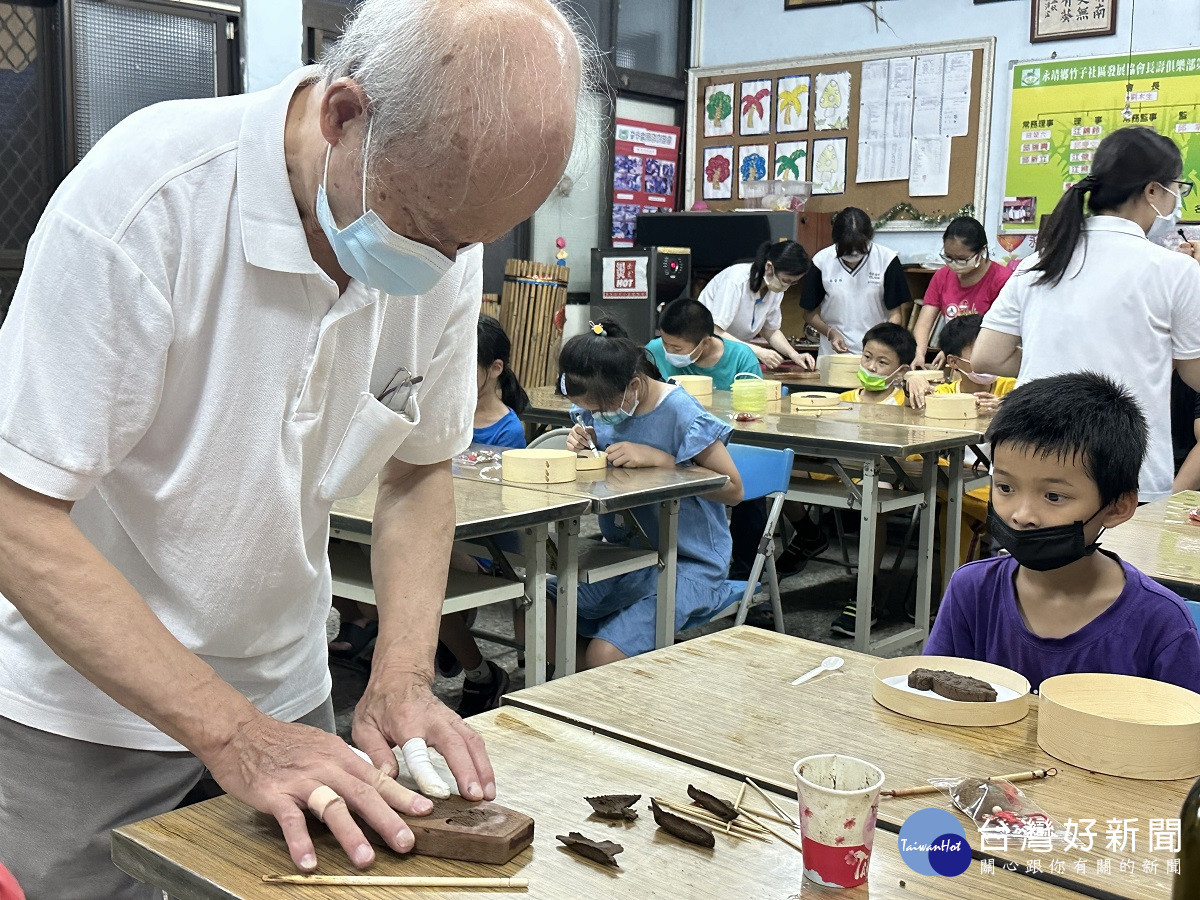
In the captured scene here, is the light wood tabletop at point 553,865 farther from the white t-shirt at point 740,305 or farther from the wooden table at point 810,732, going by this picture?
the white t-shirt at point 740,305

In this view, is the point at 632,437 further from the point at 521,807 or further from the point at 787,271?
the point at 787,271

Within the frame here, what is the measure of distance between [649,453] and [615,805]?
2498 mm

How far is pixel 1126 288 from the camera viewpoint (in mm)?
3152

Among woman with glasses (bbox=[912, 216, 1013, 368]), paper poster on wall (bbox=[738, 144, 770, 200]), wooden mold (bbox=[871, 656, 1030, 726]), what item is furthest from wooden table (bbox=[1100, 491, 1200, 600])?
paper poster on wall (bbox=[738, 144, 770, 200])

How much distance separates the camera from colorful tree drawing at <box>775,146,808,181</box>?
863 cm

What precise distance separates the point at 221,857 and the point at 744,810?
0.48 m

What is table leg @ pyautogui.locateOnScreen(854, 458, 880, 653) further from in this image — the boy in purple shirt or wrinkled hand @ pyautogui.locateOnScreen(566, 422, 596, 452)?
the boy in purple shirt

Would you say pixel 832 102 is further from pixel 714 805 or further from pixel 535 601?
pixel 714 805

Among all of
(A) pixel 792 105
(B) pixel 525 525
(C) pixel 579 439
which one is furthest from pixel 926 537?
(A) pixel 792 105

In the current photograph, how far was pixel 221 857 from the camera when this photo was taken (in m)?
1.03

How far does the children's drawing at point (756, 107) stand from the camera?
8766 millimetres

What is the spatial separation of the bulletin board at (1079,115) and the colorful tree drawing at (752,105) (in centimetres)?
185

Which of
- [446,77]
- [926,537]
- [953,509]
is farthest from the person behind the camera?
[953,509]

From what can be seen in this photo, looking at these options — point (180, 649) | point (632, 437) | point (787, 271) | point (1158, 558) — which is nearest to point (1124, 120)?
point (787, 271)
